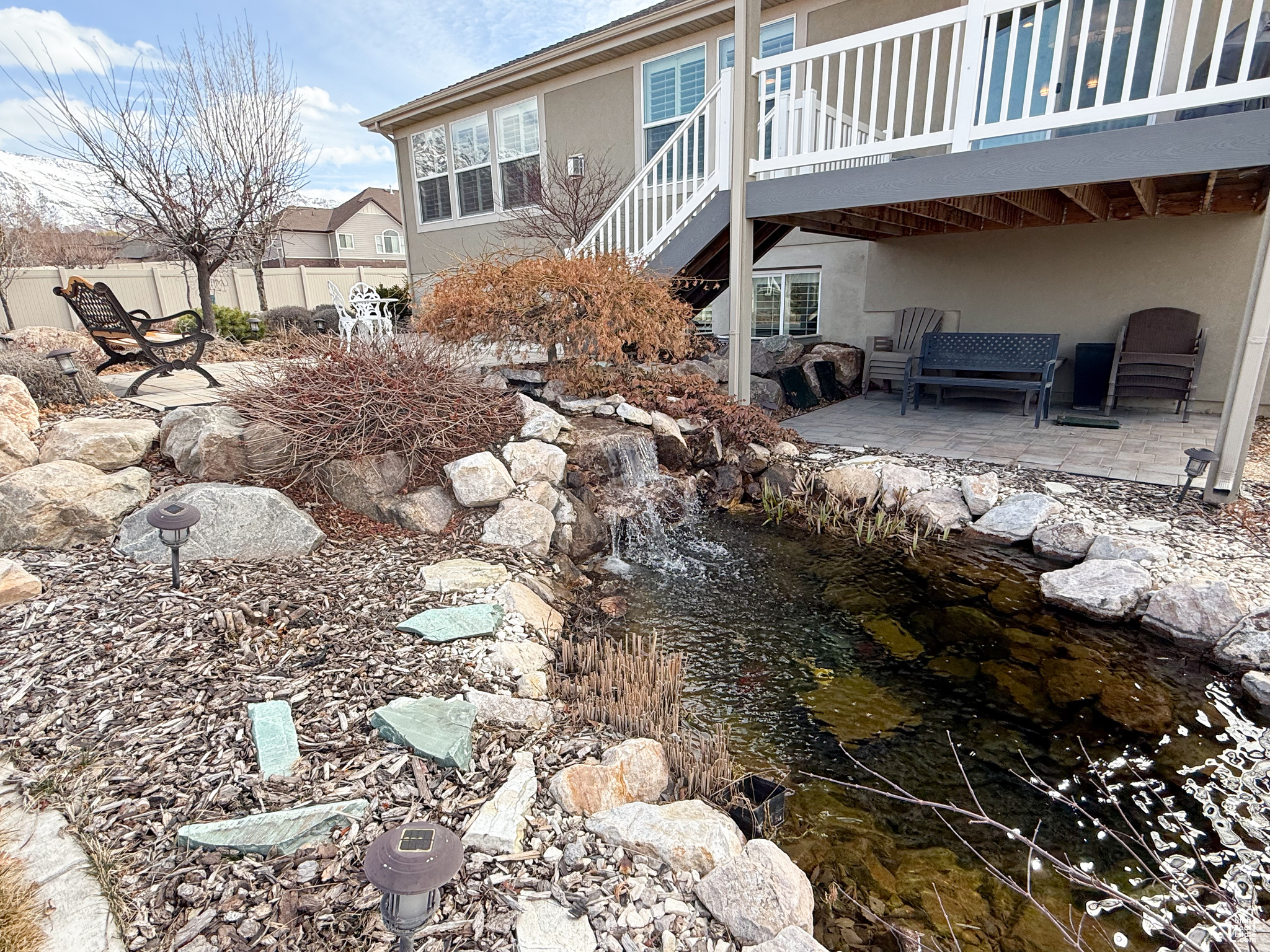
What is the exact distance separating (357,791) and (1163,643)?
12.8 feet

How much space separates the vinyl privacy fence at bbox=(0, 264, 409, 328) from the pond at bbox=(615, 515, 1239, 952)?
12.5 m

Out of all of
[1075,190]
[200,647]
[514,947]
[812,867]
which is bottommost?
[812,867]

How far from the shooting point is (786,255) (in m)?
9.30

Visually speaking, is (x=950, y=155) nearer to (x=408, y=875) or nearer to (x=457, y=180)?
(x=408, y=875)

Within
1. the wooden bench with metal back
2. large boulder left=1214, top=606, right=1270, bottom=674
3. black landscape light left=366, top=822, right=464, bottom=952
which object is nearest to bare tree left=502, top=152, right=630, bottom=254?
the wooden bench with metal back

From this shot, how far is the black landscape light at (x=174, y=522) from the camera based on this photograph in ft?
9.32

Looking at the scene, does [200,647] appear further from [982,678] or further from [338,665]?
[982,678]

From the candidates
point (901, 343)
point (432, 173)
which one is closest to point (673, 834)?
point (901, 343)

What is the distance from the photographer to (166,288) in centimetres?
1502

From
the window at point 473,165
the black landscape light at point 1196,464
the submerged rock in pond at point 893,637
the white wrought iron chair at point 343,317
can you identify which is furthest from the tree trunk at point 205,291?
the black landscape light at point 1196,464

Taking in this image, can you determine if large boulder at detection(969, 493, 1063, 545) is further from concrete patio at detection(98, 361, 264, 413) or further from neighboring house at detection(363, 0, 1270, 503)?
concrete patio at detection(98, 361, 264, 413)

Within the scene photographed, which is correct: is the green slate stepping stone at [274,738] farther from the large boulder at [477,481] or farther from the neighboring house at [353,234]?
the neighboring house at [353,234]

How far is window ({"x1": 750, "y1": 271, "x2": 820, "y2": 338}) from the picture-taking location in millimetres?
9297

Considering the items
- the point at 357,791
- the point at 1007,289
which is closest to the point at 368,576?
the point at 357,791
